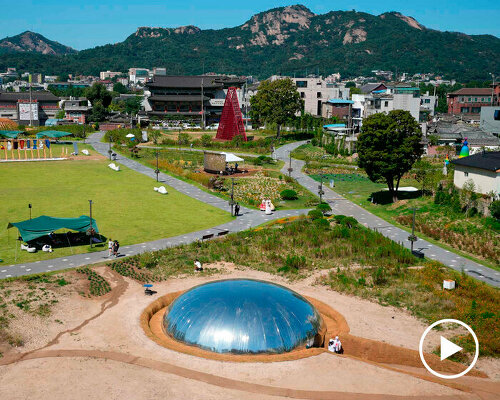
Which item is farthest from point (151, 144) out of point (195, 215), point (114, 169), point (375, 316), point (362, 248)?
point (375, 316)

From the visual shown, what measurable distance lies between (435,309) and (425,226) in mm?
16197

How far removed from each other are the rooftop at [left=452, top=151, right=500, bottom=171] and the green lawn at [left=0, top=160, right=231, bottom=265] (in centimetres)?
2147

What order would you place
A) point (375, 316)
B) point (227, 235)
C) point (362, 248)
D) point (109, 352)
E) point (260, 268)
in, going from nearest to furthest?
point (109, 352) < point (375, 316) < point (260, 268) < point (362, 248) < point (227, 235)

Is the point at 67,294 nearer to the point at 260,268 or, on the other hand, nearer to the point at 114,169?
the point at 260,268

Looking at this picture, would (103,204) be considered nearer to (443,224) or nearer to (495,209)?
(443,224)

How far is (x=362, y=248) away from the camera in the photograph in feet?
123

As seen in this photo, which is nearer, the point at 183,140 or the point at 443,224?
the point at 443,224

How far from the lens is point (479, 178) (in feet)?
151

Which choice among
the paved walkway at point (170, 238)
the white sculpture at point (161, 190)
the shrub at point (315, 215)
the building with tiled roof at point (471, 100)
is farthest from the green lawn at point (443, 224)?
the building with tiled roof at point (471, 100)

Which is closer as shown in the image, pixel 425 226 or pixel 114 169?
pixel 425 226

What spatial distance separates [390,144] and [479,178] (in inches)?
332

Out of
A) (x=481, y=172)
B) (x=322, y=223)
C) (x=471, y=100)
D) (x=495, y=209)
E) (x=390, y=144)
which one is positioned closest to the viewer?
(x=495, y=209)

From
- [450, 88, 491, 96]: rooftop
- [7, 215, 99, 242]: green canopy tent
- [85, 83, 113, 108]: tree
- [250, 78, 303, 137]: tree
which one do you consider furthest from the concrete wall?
[85, 83, 113, 108]: tree

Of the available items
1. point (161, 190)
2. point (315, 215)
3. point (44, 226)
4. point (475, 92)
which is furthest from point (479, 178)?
point (475, 92)
